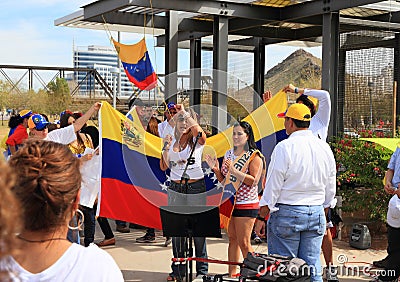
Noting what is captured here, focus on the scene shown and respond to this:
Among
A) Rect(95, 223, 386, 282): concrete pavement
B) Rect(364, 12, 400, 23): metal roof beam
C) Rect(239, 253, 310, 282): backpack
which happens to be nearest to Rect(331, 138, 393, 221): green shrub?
Rect(95, 223, 386, 282): concrete pavement

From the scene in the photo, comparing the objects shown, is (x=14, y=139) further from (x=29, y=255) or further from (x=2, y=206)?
(x=2, y=206)

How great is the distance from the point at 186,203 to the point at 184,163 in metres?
0.47

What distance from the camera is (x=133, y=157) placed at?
7.70 meters

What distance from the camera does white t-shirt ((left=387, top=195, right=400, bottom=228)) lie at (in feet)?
18.5

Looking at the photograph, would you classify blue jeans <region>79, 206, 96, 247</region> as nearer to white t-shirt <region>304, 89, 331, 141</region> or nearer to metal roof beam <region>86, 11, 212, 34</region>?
white t-shirt <region>304, 89, 331, 141</region>

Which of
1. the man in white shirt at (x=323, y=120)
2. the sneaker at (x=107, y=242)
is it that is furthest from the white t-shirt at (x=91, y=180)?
the man in white shirt at (x=323, y=120)

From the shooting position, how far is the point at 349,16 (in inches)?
417

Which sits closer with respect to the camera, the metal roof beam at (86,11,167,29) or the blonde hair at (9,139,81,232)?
the blonde hair at (9,139,81,232)

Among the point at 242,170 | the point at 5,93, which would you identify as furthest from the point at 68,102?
the point at 242,170

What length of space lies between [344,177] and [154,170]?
2.80 m

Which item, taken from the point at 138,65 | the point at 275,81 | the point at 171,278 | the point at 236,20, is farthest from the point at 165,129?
the point at 275,81

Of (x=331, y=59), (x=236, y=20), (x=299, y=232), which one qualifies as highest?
(x=236, y=20)

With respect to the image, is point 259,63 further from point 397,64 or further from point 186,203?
point 186,203

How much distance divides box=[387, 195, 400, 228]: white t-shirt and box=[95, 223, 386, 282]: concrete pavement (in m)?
0.97
